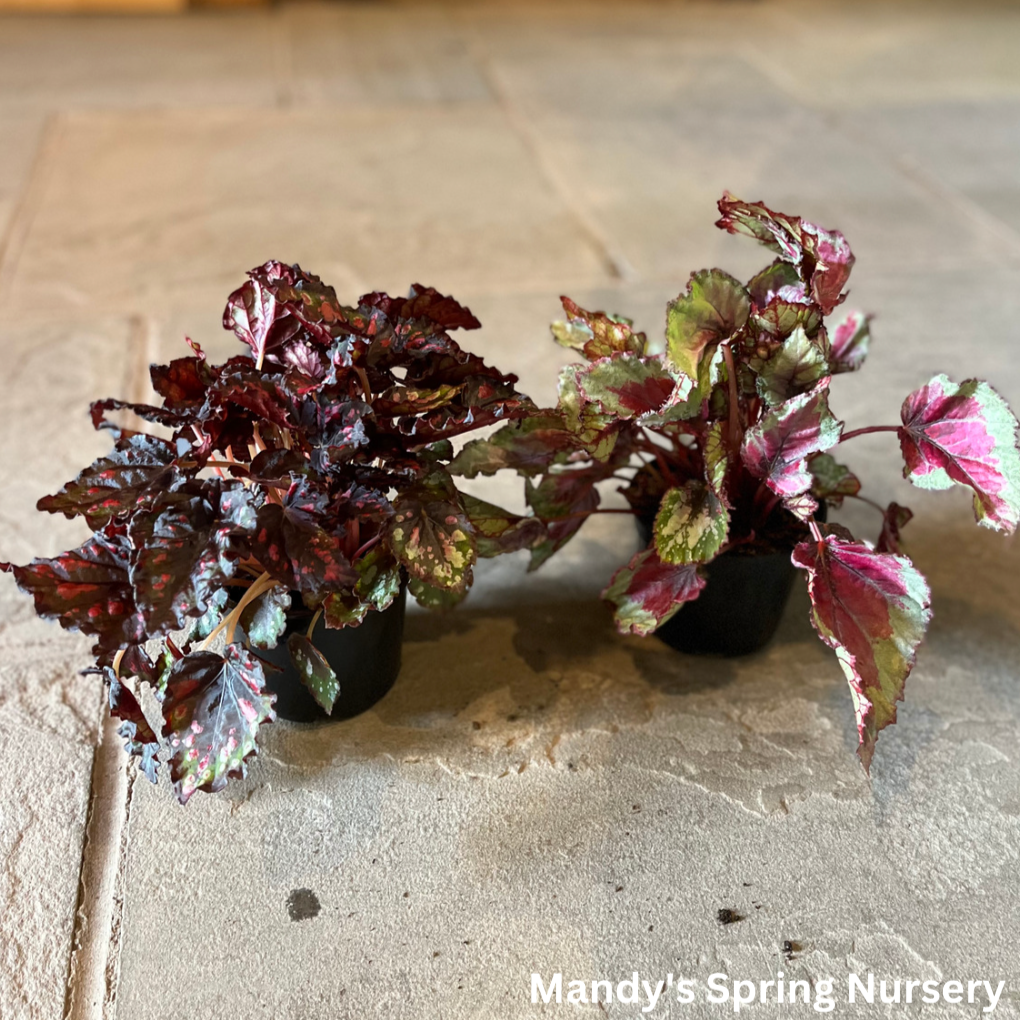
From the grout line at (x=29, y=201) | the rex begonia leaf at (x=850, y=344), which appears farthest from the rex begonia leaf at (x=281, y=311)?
the grout line at (x=29, y=201)

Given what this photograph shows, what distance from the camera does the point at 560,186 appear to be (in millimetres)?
2602

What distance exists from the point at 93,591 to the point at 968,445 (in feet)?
2.75

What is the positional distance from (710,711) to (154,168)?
82.9 inches

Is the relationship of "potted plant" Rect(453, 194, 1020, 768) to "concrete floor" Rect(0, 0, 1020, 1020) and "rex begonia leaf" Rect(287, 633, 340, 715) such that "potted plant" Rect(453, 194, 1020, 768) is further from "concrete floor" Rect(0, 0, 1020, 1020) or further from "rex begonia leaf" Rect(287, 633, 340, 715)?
"rex begonia leaf" Rect(287, 633, 340, 715)

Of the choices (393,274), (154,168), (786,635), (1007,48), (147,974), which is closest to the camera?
(147,974)

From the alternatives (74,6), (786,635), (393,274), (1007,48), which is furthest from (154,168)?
(1007,48)

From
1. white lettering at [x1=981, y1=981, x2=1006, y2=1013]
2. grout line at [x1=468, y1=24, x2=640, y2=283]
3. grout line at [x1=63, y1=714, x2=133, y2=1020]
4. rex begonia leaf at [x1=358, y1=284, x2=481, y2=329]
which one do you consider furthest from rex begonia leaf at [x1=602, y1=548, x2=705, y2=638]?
grout line at [x1=468, y1=24, x2=640, y2=283]

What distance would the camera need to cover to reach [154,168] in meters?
2.61

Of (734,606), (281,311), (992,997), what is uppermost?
(281,311)

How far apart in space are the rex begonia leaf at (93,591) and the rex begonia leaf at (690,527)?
20.2 inches

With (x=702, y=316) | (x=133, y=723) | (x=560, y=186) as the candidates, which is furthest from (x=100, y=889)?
(x=560, y=186)

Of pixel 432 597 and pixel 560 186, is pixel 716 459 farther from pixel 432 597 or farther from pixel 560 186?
pixel 560 186

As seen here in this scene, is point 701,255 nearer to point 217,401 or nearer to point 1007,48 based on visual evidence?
point 217,401

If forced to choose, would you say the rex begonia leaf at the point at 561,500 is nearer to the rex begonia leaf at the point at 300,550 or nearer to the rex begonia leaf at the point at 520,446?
the rex begonia leaf at the point at 520,446
